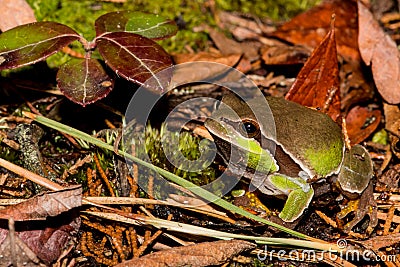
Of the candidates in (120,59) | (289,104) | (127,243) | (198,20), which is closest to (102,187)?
(127,243)

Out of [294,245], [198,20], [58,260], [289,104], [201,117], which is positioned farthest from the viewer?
[198,20]

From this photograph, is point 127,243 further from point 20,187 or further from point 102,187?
point 20,187

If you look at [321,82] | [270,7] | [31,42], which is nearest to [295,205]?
[321,82]

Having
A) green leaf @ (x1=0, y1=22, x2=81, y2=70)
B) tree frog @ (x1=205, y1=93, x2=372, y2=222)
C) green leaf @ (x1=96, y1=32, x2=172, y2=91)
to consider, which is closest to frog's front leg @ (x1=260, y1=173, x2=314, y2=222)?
tree frog @ (x1=205, y1=93, x2=372, y2=222)

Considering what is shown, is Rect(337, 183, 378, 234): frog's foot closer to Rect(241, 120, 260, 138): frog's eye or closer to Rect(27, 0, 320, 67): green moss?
Rect(241, 120, 260, 138): frog's eye

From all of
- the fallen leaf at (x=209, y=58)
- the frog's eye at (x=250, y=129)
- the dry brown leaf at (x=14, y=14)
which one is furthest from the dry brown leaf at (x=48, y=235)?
the fallen leaf at (x=209, y=58)

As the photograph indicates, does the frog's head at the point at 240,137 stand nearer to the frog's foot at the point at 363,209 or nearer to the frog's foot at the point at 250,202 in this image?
the frog's foot at the point at 250,202

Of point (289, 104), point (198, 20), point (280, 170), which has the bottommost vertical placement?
point (280, 170)

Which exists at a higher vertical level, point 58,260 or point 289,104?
point 289,104
